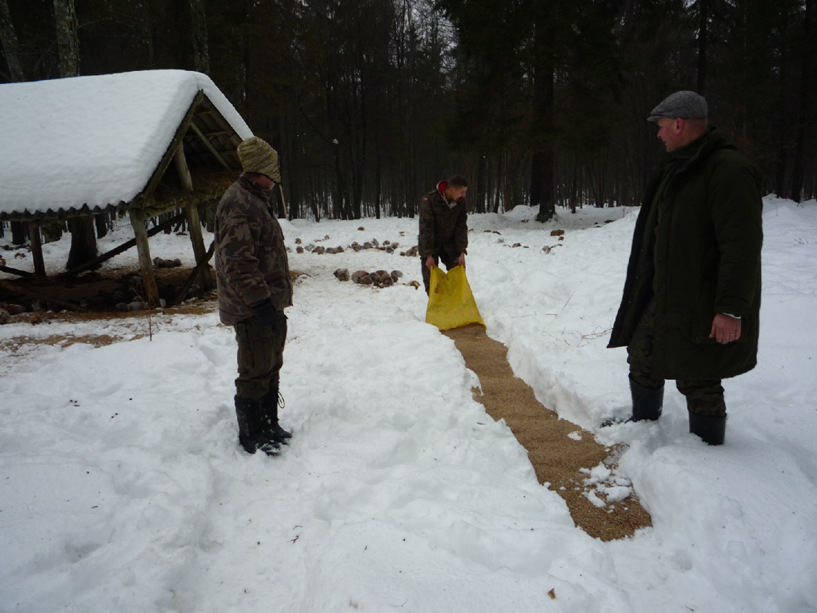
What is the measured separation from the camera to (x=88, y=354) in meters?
4.55

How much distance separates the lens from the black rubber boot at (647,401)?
2.95m

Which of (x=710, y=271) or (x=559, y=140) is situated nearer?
(x=710, y=271)

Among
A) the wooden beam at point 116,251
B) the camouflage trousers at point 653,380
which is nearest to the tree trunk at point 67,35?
the wooden beam at point 116,251

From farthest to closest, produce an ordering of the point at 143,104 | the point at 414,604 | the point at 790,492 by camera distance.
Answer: the point at 143,104 → the point at 790,492 → the point at 414,604

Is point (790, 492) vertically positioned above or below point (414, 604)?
above

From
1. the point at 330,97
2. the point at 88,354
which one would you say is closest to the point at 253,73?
the point at 330,97

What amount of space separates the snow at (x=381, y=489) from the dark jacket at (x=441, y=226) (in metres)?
1.80

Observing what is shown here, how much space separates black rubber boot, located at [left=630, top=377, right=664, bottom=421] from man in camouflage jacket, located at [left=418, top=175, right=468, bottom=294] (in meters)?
3.36

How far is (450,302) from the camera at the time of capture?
20.1 ft

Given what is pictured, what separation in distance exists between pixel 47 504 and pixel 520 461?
8.67 ft

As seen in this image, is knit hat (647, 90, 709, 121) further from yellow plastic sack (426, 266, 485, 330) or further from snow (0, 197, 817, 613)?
yellow plastic sack (426, 266, 485, 330)

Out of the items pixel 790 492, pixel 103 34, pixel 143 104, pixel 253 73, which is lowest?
pixel 790 492

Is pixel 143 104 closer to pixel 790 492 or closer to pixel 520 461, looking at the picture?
pixel 520 461

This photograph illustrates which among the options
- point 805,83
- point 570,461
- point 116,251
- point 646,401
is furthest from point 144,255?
point 805,83
